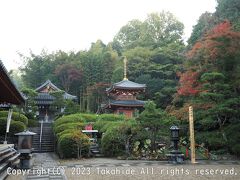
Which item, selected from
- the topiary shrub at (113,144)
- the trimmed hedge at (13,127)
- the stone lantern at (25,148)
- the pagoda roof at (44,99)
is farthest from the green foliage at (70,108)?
the stone lantern at (25,148)

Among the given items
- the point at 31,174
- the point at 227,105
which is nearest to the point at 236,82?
the point at 227,105

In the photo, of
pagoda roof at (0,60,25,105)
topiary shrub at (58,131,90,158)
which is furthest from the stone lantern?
topiary shrub at (58,131,90,158)

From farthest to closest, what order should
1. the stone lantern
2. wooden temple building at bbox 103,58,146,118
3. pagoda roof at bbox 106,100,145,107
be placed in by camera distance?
wooden temple building at bbox 103,58,146,118 → pagoda roof at bbox 106,100,145,107 → the stone lantern

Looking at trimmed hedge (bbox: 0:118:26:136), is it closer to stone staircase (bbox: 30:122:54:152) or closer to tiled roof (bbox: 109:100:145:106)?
stone staircase (bbox: 30:122:54:152)

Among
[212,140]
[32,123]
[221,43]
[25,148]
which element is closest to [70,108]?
[32,123]

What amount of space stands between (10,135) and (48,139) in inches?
186

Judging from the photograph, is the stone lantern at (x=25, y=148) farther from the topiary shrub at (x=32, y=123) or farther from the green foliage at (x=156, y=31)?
the green foliage at (x=156, y=31)

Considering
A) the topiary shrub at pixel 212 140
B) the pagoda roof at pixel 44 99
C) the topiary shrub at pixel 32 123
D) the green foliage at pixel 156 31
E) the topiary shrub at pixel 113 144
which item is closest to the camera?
the topiary shrub at pixel 113 144

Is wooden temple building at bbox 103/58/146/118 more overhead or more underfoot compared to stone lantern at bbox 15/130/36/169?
more overhead

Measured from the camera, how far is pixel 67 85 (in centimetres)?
5003

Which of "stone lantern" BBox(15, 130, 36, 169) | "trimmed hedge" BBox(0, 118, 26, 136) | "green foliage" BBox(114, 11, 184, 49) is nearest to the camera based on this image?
"stone lantern" BBox(15, 130, 36, 169)

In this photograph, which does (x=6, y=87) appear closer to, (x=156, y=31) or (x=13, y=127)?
(x=13, y=127)

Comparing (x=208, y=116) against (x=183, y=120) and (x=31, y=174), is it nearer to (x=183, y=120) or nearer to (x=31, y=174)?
(x=183, y=120)

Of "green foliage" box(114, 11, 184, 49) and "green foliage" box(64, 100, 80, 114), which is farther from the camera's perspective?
"green foliage" box(114, 11, 184, 49)
